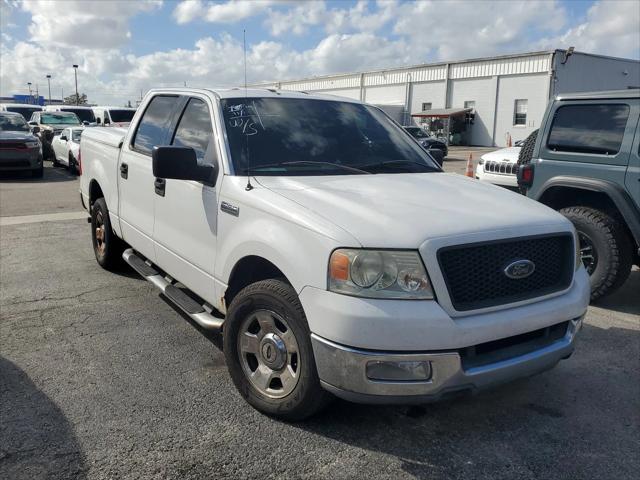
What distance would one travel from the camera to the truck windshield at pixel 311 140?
3732 millimetres

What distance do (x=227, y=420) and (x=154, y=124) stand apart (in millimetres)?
2730

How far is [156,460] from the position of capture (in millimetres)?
2891

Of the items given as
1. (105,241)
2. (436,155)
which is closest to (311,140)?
(436,155)

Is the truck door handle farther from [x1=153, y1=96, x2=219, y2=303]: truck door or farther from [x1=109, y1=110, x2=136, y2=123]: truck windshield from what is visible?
[x1=109, y1=110, x2=136, y2=123]: truck windshield

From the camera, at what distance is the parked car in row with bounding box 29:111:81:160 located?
64.9 ft

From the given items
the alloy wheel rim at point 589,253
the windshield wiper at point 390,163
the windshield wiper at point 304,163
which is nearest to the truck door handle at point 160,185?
the windshield wiper at point 304,163

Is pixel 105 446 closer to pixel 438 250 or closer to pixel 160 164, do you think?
pixel 160 164

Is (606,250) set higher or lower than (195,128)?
lower

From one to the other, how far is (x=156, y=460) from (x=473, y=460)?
1.61m

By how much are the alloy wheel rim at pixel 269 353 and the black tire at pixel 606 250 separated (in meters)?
3.63

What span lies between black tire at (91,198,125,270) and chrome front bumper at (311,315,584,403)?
3.73 m

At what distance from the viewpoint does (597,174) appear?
5469 mm

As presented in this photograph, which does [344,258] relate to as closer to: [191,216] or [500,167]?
[191,216]

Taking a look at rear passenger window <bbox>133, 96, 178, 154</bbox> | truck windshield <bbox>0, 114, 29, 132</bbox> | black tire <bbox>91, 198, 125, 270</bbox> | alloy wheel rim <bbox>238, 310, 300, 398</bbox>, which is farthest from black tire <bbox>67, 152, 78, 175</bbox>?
alloy wheel rim <bbox>238, 310, 300, 398</bbox>
